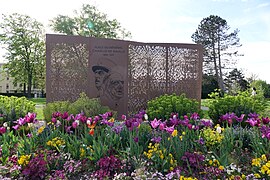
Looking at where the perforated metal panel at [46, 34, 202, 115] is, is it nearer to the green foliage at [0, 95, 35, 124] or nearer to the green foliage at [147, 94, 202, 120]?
the green foliage at [0, 95, 35, 124]

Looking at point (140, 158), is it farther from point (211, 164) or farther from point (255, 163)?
point (255, 163)

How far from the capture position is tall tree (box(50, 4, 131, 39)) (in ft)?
69.7

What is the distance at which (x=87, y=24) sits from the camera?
21469 millimetres

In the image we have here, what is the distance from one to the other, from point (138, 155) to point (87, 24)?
19580 millimetres

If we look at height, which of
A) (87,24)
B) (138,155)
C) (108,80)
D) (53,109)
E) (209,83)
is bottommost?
(138,155)

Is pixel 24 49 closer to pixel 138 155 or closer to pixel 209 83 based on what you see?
pixel 209 83

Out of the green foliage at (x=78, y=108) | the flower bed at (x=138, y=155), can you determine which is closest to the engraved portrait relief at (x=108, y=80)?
the green foliage at (x=78, y=108)

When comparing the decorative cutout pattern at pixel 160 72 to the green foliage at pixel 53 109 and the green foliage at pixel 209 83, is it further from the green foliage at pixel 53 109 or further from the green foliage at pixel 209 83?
the green foliage at pixel 209 83

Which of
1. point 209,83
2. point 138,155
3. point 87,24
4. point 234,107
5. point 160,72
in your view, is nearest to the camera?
point 138,155

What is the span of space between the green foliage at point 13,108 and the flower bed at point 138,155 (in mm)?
1908

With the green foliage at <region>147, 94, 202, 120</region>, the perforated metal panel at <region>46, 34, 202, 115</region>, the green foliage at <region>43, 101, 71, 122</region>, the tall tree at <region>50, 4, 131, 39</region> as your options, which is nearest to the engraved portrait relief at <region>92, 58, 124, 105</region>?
the perforated metal panel at <region>46, 34, 202, 115</region>

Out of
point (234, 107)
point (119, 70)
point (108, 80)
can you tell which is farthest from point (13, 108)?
point (234, 107)

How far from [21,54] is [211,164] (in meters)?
24.4

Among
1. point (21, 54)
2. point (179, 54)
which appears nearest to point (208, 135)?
point (179, 54)
